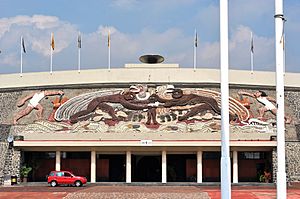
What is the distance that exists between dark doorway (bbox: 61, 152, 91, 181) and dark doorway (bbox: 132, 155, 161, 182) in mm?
3448

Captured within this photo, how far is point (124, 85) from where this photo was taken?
39719 millimetres

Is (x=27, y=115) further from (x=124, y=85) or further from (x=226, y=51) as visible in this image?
(x=226, y=51)

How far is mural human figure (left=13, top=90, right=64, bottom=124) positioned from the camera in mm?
38062

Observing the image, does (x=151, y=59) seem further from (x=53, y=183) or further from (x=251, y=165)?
(x=53, y=183)

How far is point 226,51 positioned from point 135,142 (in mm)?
24076

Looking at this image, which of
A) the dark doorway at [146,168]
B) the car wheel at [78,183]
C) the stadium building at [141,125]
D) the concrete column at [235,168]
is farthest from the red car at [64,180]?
the concrete column at [235,168]

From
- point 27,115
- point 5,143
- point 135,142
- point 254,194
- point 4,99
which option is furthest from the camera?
point 4,99

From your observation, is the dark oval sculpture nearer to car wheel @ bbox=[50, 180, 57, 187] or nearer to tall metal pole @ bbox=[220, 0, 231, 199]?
car wheel @ bbox=[50, 180, 57, 187]

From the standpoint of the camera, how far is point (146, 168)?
1394 inches

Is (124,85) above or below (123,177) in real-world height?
above

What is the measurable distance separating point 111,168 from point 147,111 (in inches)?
211

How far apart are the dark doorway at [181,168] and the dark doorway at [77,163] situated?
20.0 feet

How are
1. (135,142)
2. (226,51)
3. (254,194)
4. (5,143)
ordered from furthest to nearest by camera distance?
(5,143)
(135,142)
(254,194)
(226,51)

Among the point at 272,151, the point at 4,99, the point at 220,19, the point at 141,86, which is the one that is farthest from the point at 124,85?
the point at 220,19
